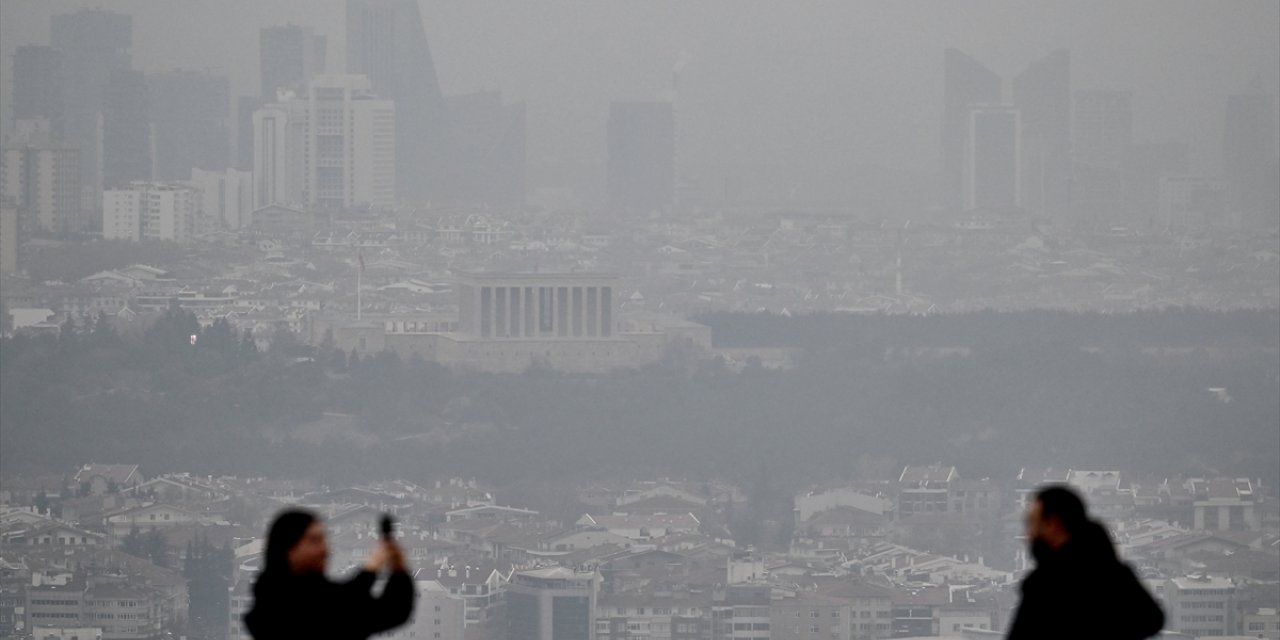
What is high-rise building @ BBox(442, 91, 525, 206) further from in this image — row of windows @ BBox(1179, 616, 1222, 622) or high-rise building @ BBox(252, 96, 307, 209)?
row of windows @ BBox(1179, 616, 1222, 622)

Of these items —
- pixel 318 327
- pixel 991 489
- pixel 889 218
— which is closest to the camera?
pixel 991 489

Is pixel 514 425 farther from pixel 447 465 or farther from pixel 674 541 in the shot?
pixel 674 541

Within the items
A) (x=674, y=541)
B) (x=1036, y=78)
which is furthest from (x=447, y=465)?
(x=1036, y=78)

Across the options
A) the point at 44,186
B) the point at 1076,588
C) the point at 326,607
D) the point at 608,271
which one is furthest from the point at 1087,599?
the point at 44,186

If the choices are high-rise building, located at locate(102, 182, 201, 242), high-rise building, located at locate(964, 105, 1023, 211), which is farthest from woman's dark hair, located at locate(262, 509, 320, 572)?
high-rise building, located at locate(964, 105, 1023, 211)

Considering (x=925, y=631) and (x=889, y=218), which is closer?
(x=925, y=631)

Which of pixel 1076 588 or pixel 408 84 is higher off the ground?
pixel 408 84

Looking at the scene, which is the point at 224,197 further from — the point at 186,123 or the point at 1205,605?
the point at 1205,605
